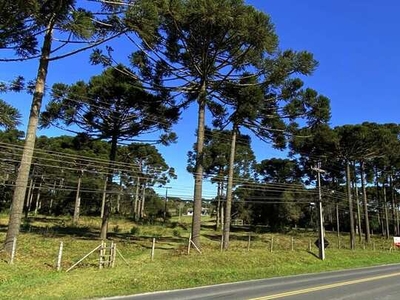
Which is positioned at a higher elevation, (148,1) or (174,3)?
(174,3)

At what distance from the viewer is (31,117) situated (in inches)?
687

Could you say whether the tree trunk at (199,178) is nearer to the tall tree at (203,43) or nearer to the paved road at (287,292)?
the tall tree at (203,43)

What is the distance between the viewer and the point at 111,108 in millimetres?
28500

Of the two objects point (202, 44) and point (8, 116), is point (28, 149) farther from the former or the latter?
point (202, 44)

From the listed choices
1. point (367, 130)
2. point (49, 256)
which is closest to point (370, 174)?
point (367, 130)

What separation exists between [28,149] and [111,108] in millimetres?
11658

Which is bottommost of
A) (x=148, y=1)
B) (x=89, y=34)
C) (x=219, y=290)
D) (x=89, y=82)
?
(x=219, y=290)

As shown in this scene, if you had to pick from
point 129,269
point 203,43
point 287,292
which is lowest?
point 287,292

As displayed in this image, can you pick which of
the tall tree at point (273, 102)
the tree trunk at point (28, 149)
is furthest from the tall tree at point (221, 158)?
the tree trunk at point (28, 149)

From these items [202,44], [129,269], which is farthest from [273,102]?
[129,269]

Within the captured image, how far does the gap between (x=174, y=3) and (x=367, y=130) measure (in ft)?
77.9

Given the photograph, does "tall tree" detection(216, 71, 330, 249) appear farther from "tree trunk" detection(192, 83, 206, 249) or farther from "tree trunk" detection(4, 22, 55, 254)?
"tree trunk" detection(4, 22, 55, 254)

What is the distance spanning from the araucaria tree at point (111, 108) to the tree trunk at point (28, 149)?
7.03m

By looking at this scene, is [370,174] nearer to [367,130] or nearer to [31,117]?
[367,130]
